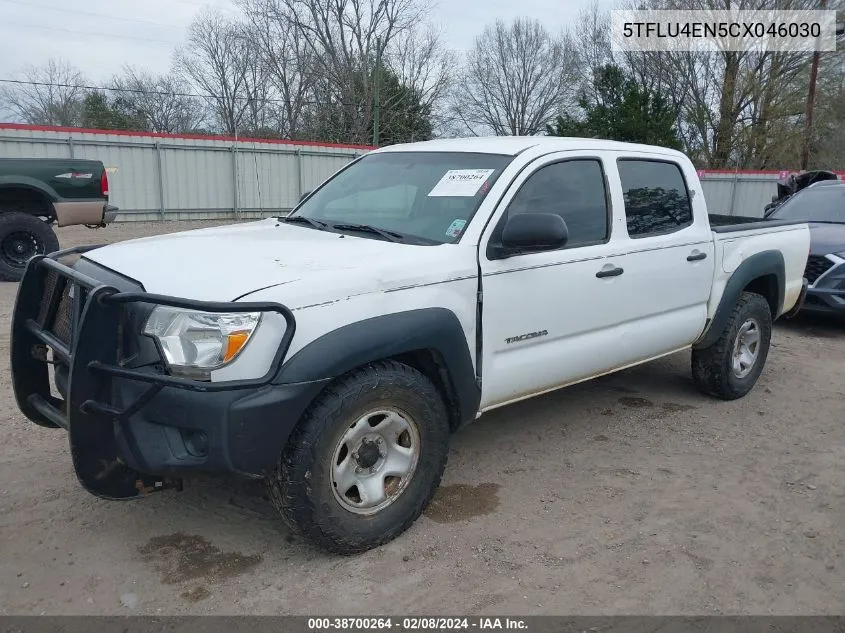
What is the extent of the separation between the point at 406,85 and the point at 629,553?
35.0m

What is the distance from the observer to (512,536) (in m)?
3.41

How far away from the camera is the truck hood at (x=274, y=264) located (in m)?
2.81

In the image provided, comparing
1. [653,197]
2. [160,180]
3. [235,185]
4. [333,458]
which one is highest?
[160,180]

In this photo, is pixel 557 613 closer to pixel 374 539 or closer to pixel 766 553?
pixel 374 539

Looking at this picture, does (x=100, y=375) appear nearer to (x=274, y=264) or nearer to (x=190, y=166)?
(x=274, y=264)

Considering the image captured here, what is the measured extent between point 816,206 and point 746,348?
476cm

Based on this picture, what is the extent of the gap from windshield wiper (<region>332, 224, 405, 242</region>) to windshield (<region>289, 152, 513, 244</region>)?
1 cm

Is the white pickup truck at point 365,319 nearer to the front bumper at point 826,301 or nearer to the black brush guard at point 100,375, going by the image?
the black brush guard at point 100,375

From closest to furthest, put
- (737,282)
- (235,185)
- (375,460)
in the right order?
(375,460) < (737,282) < (235,185)

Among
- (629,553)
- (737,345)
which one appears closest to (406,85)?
(737,345)

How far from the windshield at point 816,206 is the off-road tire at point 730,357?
4127mm

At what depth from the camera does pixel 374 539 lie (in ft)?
10.4

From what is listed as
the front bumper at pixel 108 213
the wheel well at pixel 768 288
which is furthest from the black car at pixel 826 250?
the front bumper at pixel 108 213
